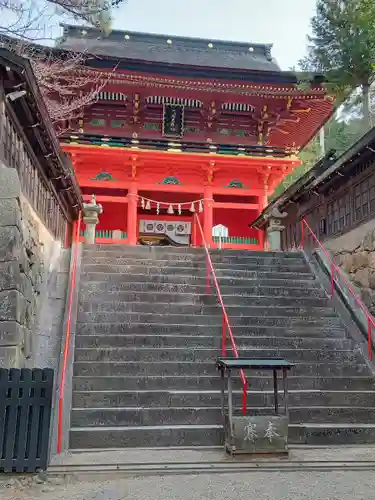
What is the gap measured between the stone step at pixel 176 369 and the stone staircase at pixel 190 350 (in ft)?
0.05

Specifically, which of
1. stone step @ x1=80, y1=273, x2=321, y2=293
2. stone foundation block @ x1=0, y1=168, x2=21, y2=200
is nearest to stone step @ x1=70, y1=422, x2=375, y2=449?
stone foundation block @ x1=0, y1=168, x2=21, y2=200

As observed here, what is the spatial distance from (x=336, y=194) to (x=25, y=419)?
26.3ft

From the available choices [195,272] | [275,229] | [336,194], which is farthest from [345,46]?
[195,272]

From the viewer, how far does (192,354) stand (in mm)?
7250

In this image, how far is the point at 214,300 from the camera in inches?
351

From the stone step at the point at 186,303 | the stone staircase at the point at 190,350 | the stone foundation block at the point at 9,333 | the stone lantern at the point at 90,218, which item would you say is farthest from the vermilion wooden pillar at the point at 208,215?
the stone foundation block at the point at 9,333

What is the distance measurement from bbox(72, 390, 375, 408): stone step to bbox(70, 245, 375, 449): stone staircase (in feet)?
0.04

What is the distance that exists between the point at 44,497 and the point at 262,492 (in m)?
1.95

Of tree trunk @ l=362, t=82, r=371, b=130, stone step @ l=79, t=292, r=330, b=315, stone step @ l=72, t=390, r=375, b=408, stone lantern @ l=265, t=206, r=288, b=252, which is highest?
tree trunk @ l=362, t=82, r=371, b=130

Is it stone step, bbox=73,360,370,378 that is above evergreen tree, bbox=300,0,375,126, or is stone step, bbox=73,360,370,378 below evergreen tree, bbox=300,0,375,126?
below

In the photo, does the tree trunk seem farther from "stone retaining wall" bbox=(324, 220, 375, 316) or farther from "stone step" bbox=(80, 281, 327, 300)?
"stone step" bbox=(80, 281, 327, 300)

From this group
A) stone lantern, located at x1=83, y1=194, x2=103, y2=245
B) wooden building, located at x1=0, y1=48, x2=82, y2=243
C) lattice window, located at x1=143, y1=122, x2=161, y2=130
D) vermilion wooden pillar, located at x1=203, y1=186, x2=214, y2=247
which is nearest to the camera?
wooden building, located at x1=0, y1=48, x2=82, y2=243

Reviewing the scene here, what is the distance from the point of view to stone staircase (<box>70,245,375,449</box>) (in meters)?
5.96

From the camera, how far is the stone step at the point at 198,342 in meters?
7.39
